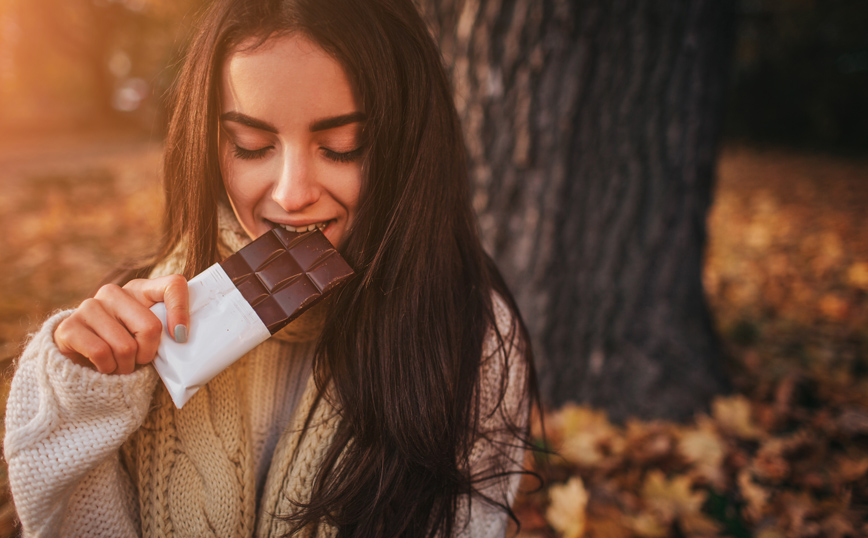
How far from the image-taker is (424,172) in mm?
1202

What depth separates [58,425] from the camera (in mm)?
992

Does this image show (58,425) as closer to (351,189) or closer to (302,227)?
(302,227)

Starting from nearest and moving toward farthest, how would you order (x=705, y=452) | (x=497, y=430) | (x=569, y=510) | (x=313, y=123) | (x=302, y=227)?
(x=313, y=123)
(x=302, y=227)
(x=497, y=430)
(x=569, y=510)
(x=705, y=452)

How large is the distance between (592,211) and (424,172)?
115 cm

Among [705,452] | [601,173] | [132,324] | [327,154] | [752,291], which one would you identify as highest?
[327,154]

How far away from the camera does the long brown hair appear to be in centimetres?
111

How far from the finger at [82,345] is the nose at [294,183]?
0.46 metres

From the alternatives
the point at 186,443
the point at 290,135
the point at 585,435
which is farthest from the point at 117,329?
the point at 585,435

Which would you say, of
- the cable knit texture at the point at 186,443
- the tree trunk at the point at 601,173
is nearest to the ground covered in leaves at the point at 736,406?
the tree trunk at the point at 601,173

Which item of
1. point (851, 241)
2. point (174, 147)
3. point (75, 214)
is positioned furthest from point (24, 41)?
point (851, 241)

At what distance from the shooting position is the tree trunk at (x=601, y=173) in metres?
1.91

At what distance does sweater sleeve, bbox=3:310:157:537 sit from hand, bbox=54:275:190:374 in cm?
3

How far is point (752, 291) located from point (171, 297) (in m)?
3.81

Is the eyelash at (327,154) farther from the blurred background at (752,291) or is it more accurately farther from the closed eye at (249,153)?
the blurred background at (752,291)
